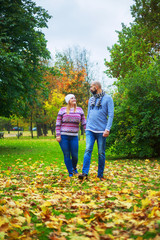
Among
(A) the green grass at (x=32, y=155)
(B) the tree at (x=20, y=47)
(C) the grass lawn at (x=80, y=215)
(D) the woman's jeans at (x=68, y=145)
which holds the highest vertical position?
(B) the tree at (x=20, y=47)

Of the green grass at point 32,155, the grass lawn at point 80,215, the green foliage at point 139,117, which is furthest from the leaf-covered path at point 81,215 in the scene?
the green foliage at point 139,117

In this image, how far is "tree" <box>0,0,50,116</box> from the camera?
1377cm

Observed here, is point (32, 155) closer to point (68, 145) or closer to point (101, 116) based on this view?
point (68, 145)

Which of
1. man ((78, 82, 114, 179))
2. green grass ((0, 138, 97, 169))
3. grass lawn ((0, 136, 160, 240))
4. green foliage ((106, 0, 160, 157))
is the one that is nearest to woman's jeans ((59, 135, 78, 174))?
man ((78, 82, 114, 179))

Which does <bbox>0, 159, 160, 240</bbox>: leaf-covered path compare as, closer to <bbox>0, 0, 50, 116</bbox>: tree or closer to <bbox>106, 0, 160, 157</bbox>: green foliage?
<bbox>106, 0, 160, 157</bbox>: green foliage

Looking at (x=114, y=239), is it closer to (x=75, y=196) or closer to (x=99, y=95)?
(x=75, y=196)

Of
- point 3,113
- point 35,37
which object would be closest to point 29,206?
point 35,37

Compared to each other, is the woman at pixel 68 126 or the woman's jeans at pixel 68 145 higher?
the woman at pixel 68 126

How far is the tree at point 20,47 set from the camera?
13773 mm

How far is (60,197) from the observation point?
4.19 metres

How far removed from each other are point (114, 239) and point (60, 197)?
6.05ft

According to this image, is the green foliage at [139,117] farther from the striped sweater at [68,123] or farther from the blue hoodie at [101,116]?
the blue hoodie at [101,116]

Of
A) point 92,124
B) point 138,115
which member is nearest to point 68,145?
point 92,124

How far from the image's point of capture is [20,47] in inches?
598
